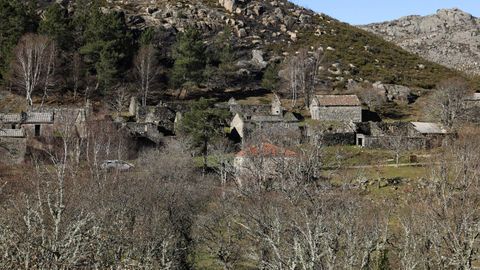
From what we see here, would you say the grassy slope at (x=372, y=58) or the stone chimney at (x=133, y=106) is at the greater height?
the grassy slope at (x=372, y=58)

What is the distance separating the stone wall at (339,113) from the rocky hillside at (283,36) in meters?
20.4

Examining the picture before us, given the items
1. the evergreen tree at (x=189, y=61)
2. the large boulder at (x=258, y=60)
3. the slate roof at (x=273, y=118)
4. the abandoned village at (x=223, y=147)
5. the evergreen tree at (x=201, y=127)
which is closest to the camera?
the abandoned village at (x=223, y=147)

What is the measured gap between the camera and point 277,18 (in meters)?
118

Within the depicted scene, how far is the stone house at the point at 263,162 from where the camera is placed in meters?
37.6

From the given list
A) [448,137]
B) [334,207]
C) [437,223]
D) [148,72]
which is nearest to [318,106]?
[448,137]

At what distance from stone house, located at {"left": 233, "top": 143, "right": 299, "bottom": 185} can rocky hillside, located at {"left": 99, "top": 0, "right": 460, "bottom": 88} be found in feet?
149

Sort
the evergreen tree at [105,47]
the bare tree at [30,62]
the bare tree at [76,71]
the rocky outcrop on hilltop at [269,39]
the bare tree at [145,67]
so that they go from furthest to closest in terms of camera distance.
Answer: the rocky outcrop on hilltop at [269,39] < the bare tree at [145,67] < the bare tree at [76,71] < the evergreen tree at [105,47] < the bare tree at [30,62]

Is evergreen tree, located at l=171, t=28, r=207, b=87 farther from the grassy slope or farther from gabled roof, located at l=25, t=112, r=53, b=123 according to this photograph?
the grassy slope

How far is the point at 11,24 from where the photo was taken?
232 feet

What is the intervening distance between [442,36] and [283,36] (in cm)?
5845

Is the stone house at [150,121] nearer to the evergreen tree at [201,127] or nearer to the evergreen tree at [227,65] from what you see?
the evergreen tree at [201,127]

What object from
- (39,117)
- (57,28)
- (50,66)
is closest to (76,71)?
(50,66)

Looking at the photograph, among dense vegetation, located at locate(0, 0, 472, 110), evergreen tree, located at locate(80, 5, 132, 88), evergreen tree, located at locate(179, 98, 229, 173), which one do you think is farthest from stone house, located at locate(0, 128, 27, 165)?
evergreen tree, located at locate(80, 5, 132, 88)

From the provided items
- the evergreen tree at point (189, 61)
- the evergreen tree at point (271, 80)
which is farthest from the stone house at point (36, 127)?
the evergreen tree at point (271, 80)
